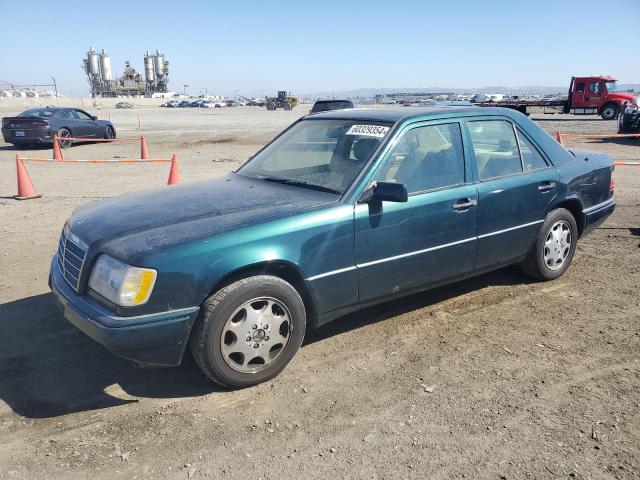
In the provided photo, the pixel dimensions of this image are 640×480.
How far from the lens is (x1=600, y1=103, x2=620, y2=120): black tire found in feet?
99.7

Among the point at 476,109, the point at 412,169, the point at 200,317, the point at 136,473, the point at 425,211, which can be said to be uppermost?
the point at 476,109

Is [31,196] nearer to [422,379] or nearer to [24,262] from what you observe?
[24,262]

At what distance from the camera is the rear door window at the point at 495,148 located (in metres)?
4.29

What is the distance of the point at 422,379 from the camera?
3.40 m

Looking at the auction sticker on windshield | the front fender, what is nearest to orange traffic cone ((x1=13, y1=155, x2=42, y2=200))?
the auction sticker on windshield

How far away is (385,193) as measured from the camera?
3449 mm

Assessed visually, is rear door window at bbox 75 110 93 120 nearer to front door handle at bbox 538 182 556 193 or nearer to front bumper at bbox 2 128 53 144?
front bumper at bbox 2 128 53 144

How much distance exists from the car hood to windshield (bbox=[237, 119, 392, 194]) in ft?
0.57

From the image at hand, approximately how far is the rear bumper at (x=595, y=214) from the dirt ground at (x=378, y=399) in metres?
0.59

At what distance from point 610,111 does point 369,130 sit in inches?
1252

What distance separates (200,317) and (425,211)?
5.81ft

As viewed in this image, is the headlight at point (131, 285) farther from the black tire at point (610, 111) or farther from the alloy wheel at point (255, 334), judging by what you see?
the black tire at point (610, 111)

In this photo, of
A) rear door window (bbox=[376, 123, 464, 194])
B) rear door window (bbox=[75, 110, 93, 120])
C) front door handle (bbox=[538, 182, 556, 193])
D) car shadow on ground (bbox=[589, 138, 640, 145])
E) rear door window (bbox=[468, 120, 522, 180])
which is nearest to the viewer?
rear door window (bbox=[376, 123, 464, 194])

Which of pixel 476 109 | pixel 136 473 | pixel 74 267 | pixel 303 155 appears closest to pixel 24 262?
pixel 74 267
